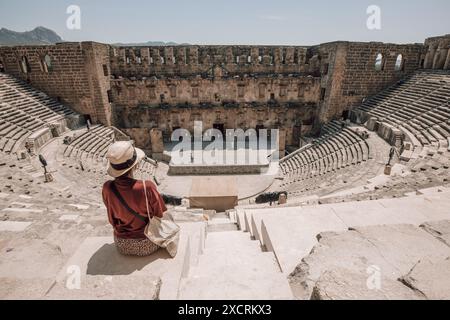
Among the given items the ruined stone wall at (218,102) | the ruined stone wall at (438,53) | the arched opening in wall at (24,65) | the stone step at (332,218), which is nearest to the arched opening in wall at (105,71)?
the ruined stone wall at (218,102)

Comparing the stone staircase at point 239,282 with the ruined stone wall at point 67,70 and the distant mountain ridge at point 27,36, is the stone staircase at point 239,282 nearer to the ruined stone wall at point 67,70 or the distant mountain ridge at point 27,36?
the ruined stone wall at point 67,70

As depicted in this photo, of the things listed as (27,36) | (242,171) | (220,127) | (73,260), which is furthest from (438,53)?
(27,36)

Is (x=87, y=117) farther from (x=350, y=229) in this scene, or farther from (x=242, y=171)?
(x=350, y=229)

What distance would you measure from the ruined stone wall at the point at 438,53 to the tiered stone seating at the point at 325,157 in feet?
27.0

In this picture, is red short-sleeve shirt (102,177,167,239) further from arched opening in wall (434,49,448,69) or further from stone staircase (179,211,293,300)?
arched opening in wall (434,49,448,69)

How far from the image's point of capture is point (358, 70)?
18922mm

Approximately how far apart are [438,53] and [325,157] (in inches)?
491

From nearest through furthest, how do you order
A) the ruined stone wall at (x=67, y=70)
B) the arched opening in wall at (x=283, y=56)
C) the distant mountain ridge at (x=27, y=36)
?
the ruined stone wall at (x=67, y=70)
the arched opening in wall at (x=283, y=56)
the distant mountain ridge at (x=27, y=36)

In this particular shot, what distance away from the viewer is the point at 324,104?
20219 mm

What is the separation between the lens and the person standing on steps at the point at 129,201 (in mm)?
2737

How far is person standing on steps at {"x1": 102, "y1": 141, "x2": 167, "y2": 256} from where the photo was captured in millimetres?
2737

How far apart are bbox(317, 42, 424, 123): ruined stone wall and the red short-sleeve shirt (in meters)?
19.9

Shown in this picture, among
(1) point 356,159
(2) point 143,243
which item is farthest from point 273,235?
(1) point 356,159
